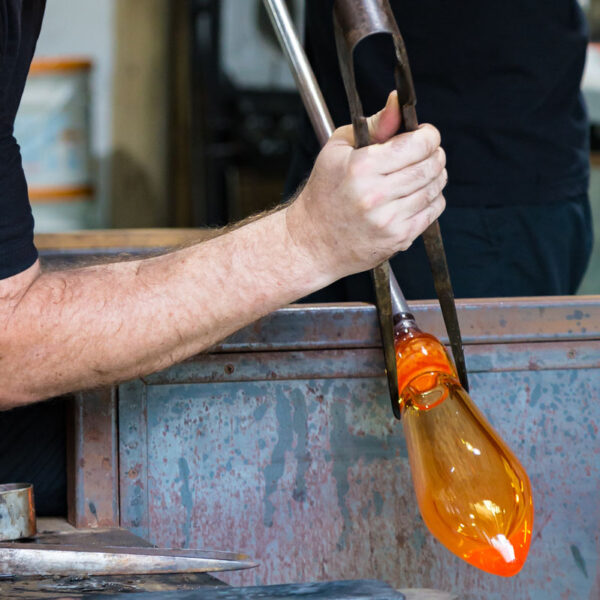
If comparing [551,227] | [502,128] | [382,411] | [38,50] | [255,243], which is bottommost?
[382,411]

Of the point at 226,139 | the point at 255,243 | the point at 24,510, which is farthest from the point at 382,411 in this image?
the point at 226,139

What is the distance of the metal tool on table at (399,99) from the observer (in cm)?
66

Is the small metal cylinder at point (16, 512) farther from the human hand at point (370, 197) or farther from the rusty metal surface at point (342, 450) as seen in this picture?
the human hand at point (370, 197)

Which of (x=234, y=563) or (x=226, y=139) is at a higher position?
(x=226, y=139)

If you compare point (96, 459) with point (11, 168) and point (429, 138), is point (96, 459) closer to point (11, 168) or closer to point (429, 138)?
point (11, 168)

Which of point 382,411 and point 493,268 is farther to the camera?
point 493,268

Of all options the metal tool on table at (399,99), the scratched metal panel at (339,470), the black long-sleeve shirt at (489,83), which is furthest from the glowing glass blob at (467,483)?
the black long-sleeve shirt at (489,83)

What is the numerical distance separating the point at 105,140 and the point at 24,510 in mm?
2291

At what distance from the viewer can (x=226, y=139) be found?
304cm

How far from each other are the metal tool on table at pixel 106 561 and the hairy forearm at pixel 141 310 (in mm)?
152

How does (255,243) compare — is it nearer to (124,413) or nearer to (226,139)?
(124,413)

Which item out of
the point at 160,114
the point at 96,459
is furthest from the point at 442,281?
the point at 160,114

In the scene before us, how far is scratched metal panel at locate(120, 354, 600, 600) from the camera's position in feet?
3.03

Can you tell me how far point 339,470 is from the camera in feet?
3.13
